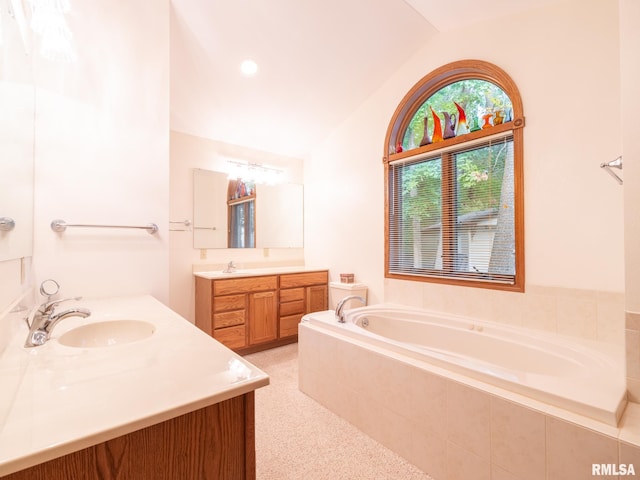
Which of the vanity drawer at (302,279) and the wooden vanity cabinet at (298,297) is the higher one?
the vanity drawer at (302,279)

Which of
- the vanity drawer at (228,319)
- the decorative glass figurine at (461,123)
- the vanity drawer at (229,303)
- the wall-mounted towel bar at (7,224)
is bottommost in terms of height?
the vanity drawer at (228,319)

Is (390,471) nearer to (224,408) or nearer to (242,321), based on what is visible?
(224,408)

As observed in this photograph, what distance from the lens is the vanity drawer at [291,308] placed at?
3.28 metres

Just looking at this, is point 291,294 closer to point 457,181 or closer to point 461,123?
point 457,181

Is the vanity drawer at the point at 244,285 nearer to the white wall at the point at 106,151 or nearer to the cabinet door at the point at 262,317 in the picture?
the cabinet door at the point at 262,317

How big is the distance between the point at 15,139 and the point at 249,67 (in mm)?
1799

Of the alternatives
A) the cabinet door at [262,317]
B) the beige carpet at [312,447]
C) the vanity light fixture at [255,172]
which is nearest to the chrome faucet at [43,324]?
the beige carpet at [312,447]

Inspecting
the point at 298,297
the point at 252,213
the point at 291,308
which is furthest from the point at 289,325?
the point at 252,213

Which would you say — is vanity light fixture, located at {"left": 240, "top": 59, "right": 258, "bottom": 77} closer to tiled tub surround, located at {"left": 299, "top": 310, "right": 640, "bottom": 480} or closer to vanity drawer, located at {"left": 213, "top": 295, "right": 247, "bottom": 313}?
vanity drawer, located at {"left": 213, "top": 295, "right": 247, "bottom": 313}

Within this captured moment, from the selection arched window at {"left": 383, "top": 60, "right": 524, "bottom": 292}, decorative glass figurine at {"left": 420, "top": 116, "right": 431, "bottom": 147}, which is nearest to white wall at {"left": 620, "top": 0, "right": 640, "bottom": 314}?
arched window at {"left": 383, "top": 60, "right": 524, "bottom": 292}

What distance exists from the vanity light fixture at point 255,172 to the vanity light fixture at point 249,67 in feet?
3.59

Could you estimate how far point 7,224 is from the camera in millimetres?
1093

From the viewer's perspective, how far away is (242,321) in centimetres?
300

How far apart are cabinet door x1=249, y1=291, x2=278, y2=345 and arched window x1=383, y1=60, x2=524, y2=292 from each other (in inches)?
48.3
